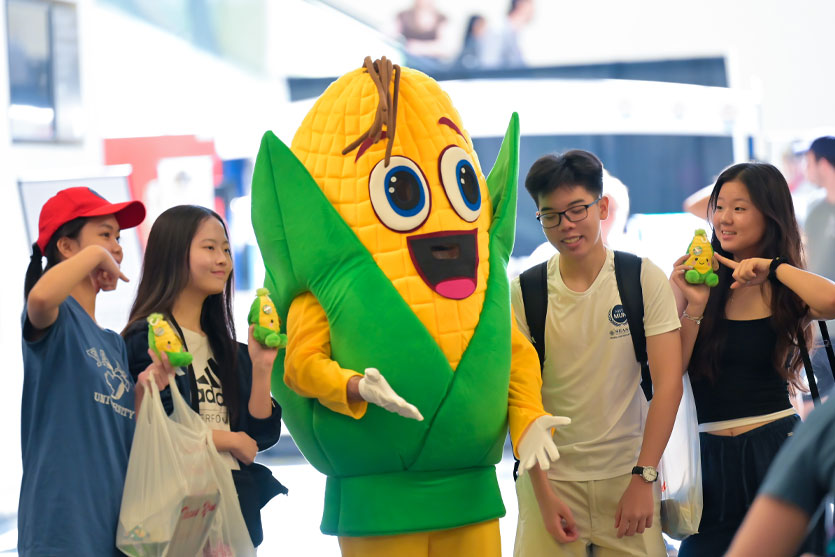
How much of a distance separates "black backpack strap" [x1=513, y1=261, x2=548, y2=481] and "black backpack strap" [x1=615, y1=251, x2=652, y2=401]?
19cm

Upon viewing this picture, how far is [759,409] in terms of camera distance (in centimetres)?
219

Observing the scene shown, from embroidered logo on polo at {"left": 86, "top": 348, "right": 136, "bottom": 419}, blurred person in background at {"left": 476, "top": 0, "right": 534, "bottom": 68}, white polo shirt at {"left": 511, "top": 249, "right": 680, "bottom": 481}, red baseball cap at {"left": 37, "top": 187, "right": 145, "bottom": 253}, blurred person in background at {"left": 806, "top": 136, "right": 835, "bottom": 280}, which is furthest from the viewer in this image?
blurred person in background at {"left": 476, "top": 0, "right": 534, "bottom": 68}

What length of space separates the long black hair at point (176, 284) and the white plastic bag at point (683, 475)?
1.08m

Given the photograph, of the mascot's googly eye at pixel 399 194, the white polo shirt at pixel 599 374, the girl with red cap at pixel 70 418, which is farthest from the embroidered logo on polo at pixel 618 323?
the girl with red cap at pixel 70 418

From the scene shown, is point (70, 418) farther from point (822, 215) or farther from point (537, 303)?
point (822, 215)

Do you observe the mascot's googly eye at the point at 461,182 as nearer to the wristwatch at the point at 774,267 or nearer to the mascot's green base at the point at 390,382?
the mascot's green base at the point at 390,382

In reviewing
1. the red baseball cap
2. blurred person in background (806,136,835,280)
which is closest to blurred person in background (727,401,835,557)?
the red baseball cap

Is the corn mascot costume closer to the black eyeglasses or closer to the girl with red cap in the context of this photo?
the black eyeglasses

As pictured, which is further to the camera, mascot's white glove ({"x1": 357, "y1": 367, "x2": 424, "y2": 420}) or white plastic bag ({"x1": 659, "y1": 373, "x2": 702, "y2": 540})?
white plastic bag ({"x1": 659, "y1": 373, "x2": 702, "y2": 540})

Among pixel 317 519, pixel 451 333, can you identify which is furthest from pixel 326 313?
pixel 317 519

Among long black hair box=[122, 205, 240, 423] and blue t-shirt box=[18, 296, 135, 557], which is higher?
long black hair box=[122, 205, 240, 423]

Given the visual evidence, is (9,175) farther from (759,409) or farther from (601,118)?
(759,409)

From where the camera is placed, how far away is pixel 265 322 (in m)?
2.03

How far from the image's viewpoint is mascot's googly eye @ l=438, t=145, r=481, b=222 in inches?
84.9
